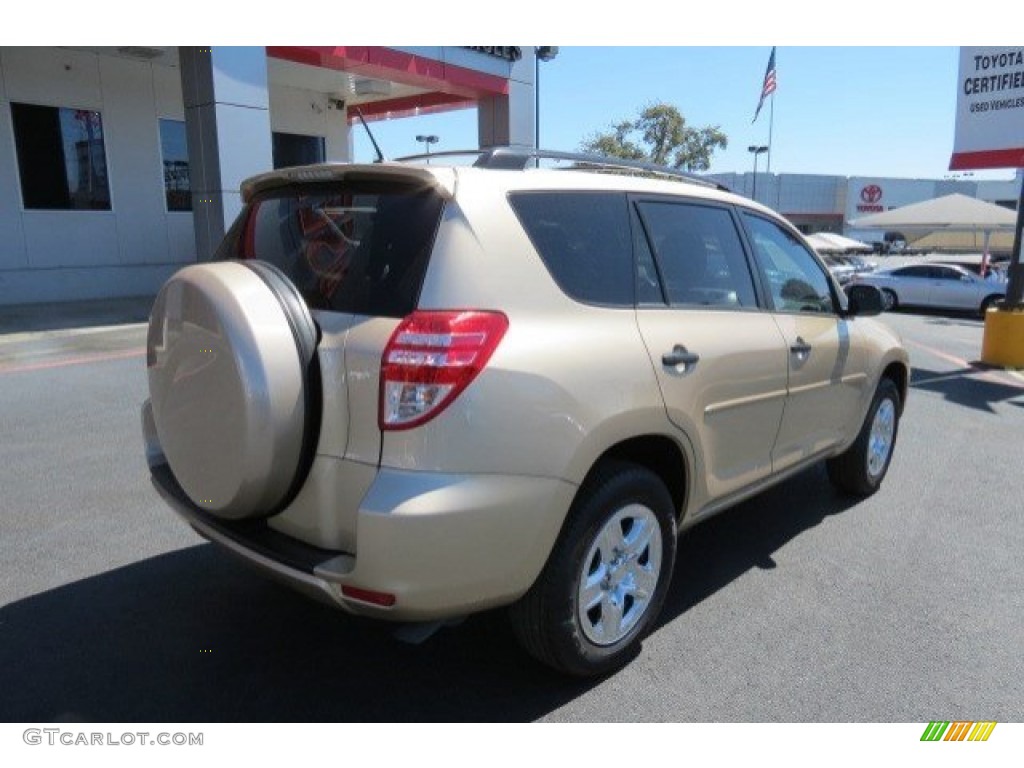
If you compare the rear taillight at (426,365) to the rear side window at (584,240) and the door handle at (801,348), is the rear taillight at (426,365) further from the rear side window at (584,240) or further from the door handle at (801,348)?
the door handle at (801,348)

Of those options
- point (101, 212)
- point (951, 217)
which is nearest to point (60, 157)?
point (101, 212)

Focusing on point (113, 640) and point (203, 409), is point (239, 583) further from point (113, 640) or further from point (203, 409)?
point (203, 409)

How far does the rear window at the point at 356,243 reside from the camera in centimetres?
238

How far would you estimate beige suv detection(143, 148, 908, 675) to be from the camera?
7.39 feet

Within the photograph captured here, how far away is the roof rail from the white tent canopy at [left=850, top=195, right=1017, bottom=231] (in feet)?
85.2

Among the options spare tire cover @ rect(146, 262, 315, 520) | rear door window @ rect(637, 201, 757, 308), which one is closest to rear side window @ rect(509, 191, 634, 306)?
rear door window @ rect(637, 201, 757, 308)

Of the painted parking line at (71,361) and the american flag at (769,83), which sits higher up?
the american flag at (769,83)

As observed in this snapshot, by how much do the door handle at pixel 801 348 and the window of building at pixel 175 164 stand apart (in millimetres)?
14535

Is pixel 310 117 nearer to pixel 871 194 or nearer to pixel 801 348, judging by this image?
pixel 801 348

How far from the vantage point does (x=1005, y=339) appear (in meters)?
10.7

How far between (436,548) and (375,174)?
1245mm

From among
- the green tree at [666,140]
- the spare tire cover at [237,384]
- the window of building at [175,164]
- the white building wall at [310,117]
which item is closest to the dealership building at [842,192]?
the green tree at [666,140]

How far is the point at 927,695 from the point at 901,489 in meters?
2.65

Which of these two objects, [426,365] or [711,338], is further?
[711,338]
